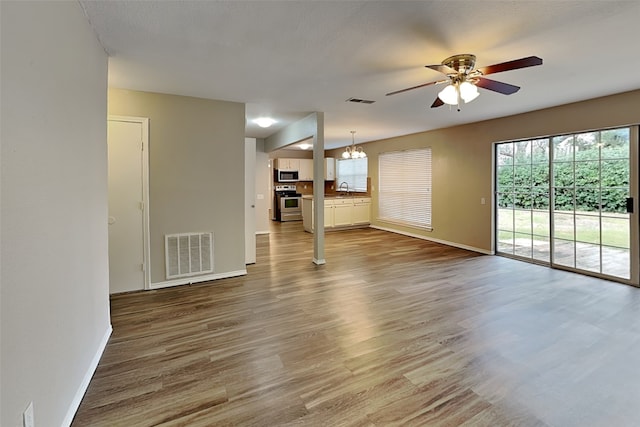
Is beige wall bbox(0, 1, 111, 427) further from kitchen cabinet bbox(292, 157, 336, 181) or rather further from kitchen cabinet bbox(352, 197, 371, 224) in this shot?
kitchen cabinet bbox(292, 157, 336, 181)

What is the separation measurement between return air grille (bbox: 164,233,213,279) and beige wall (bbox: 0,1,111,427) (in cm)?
170

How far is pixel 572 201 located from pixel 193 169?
5437mm

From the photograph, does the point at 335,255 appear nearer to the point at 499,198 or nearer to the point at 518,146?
the point at 499,198

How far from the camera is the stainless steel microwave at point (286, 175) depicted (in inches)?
402

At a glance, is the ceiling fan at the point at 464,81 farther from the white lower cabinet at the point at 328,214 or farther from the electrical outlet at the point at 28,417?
the white lower cabinet at the point at 328,214

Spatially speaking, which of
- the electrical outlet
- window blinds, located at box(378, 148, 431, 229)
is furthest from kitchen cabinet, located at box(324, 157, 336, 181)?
the electrical outlet

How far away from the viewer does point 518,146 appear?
545 centimetres

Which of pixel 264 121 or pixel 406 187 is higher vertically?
pixel 264 121

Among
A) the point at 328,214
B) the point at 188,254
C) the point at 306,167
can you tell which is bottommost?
the point at 188,254

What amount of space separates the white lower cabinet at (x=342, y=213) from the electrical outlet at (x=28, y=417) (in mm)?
7033

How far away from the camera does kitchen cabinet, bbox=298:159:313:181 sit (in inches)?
416

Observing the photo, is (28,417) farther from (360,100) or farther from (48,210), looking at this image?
(360,100)

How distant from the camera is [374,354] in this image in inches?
99.4

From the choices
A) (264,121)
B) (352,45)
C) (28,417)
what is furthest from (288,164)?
(28,417)
